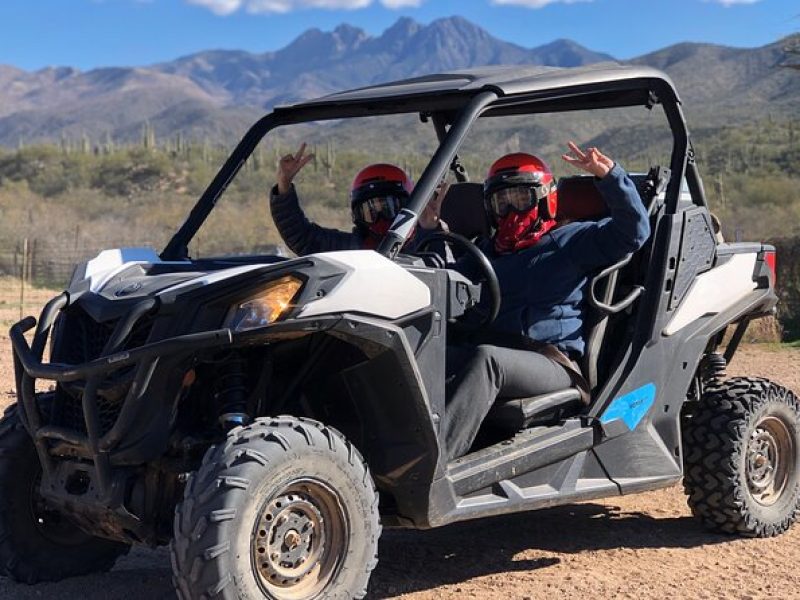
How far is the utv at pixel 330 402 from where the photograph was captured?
4.16m

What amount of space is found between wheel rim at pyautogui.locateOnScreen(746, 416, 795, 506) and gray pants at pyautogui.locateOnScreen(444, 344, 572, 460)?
1.48 meters

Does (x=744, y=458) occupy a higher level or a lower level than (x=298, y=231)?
lower

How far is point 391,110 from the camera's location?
569cm

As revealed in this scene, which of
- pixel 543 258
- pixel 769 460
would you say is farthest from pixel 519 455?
pixel 769 460

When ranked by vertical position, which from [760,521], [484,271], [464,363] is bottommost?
[760,521]

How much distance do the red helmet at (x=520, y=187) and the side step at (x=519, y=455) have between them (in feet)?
3.12

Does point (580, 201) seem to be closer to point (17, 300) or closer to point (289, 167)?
point (289, 167)

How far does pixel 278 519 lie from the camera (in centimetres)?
421

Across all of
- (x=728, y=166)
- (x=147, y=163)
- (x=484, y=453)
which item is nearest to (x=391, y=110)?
(x=484, y=453)

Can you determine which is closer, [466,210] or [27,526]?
[27,526]

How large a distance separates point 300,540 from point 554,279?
172 centimetres

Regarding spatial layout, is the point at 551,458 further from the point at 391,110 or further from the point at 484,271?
the point at 391,110

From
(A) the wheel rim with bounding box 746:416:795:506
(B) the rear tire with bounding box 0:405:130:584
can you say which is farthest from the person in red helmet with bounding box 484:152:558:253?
(B) the rear tire with bounding box 0:405:130:584

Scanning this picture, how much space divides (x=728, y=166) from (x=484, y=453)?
43222mm
